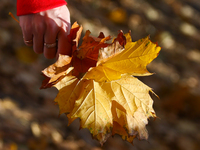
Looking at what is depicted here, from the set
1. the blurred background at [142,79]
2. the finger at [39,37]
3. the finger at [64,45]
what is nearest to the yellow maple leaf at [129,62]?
the finger at [64,45]

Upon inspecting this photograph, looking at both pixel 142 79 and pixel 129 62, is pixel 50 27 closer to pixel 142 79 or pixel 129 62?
pixel 129 62

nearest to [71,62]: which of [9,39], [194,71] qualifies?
[9,39]

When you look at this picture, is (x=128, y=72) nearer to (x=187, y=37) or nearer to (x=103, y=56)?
(x=103, y=56)

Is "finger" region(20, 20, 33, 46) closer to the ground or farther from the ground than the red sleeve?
closer to the ground

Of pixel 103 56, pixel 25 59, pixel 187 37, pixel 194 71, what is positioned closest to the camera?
pixel 103 56

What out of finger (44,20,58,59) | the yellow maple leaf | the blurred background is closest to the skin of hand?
finger (44,20,58,59)

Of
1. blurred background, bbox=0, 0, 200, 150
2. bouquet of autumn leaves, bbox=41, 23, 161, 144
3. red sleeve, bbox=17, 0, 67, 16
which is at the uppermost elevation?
red sleeve, bbox=17, 0, 67, 16

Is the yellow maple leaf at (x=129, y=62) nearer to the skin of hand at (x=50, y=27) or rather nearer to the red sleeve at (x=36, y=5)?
the skin of hand at (x=50, y=27)

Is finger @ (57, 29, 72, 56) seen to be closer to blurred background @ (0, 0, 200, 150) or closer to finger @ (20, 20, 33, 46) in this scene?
finger @ (20, 20, 33, 46)
